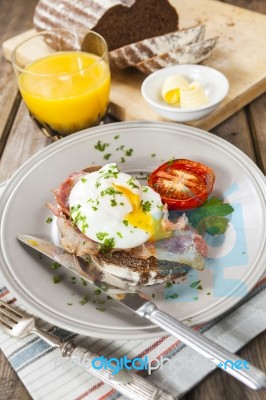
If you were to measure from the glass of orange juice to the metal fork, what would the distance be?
100 centimetres

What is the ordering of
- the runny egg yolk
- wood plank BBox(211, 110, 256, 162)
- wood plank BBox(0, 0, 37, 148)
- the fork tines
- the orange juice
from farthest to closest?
wood plank BBox(0, 0, 37, 148) < wood plank BBox(211, 110, 256, 162) < the orange juice < the runny egg yolk < the fork tines

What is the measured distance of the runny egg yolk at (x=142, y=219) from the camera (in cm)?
162

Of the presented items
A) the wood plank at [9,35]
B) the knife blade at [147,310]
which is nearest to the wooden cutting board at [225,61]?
the wood plank at [9,35]

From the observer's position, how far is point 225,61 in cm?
275

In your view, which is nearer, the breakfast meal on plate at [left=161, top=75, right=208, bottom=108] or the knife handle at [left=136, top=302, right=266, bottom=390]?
the knife handle at [left=136, top=302, right=266, bottom=390]

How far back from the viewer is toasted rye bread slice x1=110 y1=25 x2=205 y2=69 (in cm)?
255

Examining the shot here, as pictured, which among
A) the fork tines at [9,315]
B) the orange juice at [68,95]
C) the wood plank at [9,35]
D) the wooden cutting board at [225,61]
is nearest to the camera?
the fork tines at [9,315]

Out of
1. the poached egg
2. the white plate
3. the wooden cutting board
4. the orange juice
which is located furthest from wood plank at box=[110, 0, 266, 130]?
the poached egg

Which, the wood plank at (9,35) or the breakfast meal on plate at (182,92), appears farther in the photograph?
the wood plank at (9,35)

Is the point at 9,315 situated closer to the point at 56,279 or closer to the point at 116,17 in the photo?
the point at 56,279

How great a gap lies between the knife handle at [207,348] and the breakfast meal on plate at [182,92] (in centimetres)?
119

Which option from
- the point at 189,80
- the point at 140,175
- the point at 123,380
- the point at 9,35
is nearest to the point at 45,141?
the point at 140,175

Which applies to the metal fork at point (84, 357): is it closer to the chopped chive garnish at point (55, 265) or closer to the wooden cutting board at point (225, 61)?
the chopped chive garnish at point (55, 265)

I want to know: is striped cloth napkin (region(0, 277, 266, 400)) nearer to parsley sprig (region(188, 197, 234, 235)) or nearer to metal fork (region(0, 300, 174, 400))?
metal fork (region(0, 300, 174, 400))
